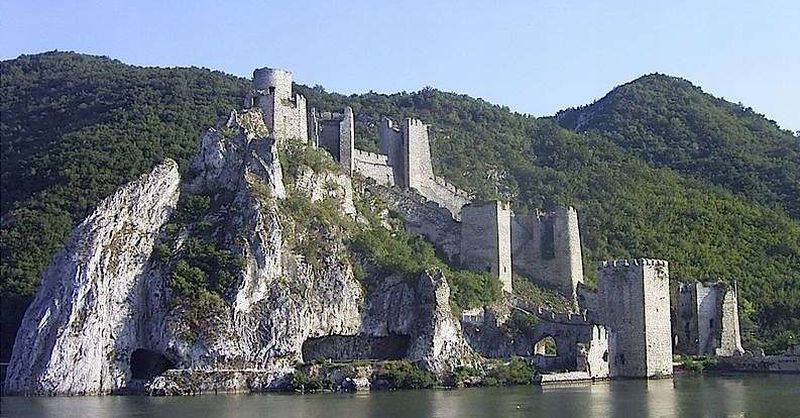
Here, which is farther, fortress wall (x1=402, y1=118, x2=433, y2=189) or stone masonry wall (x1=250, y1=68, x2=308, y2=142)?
fortress wall (x1=402, y1=118, x2=433, y2=189)

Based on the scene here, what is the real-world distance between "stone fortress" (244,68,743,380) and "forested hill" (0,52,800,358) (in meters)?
5.49

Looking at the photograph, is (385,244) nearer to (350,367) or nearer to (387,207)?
(387,207)

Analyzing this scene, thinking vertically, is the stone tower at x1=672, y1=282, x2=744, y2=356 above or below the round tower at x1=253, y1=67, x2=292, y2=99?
below

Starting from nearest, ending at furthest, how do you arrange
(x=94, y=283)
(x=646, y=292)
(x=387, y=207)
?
1. (x=94, y=283)
2. (x=646, y=292)
3. (x=387, y=207)

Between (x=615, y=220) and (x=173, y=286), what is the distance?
33.7 m

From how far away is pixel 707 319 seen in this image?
62.8 m

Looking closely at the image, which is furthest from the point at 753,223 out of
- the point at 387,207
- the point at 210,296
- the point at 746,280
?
the point at 210,296

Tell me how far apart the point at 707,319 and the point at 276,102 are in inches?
934

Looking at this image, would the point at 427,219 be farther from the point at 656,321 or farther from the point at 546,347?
the point at 656,321

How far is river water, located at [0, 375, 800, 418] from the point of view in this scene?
3738 cm

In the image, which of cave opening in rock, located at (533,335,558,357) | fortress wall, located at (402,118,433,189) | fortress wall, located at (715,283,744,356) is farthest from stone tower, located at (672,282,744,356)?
fortress wall, located at (402,118,433,189)

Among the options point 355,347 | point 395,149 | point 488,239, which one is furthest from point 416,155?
point 355,347

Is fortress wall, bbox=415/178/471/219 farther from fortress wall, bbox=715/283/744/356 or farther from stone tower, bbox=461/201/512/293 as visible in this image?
fortress wall, bbox=715/283/744/356

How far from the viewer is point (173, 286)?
5091cm
